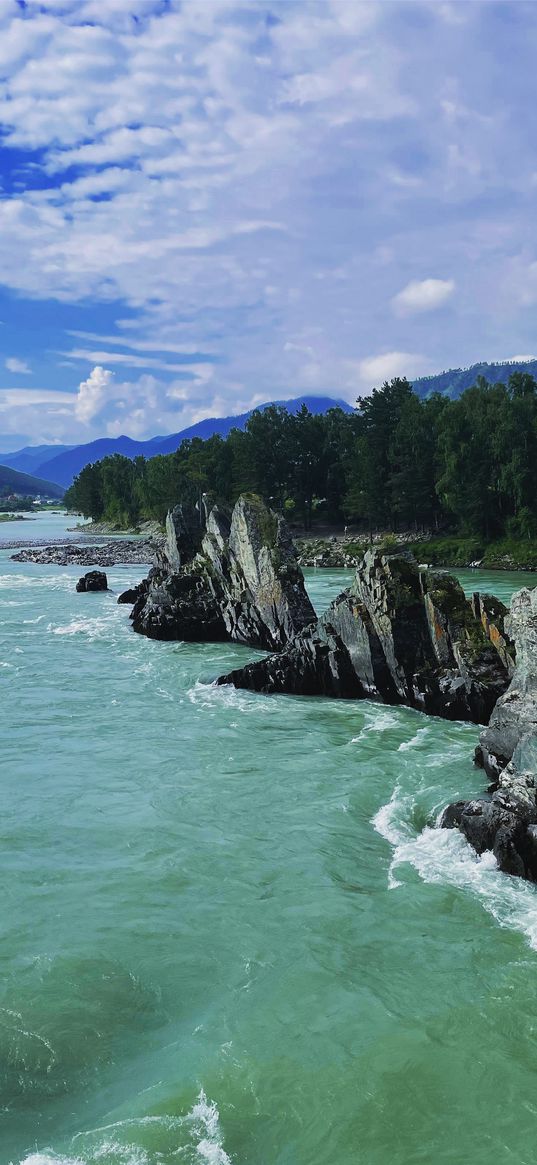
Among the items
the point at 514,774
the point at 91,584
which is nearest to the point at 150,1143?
the point at 514,774

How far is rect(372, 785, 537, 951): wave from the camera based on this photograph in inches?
527

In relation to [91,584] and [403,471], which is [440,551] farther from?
[91,584]

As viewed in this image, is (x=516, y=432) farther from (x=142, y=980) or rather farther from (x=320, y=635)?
(x=142, y=980)

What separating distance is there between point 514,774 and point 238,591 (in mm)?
28015

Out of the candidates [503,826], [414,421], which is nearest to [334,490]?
[414,421]

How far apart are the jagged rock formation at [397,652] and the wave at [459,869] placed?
372 inches

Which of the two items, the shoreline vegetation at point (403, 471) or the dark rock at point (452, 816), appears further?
the shoreline vegetation at point (403, 471)

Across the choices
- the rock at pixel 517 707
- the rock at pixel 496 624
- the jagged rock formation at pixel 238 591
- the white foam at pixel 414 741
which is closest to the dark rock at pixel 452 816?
the rock at pixel 517 707

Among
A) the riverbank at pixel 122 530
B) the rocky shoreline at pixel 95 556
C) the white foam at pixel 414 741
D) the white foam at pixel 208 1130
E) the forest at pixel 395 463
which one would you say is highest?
the forest at pixel 395 463

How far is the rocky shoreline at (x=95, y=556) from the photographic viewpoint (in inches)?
3788

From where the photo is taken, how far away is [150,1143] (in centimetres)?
880

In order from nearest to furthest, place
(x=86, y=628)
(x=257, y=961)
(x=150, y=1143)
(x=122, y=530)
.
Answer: (x=150, y=1143) → (x=257, y=961) → (x=86, y=628) → (x=122, y=530)

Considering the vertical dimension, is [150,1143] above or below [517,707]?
below

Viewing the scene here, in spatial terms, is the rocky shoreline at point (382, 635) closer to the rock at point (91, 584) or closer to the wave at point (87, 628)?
the wave at point (87, 628)
